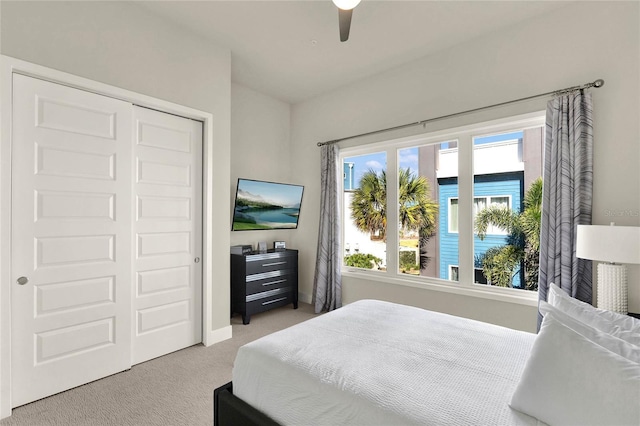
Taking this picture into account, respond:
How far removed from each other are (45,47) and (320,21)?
2137 mm

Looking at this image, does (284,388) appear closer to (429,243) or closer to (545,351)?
(545,351)

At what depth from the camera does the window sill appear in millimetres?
2891

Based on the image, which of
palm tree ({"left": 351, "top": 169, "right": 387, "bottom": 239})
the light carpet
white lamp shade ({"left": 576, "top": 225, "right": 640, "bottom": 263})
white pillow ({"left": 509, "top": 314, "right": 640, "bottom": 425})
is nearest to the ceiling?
palm tree ({"left": 351, "top": 169, "right": 387, "bottom": 239})

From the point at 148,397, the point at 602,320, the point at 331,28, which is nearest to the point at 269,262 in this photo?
the point at 148,397

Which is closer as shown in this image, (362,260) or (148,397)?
(148,397)

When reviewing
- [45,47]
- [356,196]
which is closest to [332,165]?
[356,196]

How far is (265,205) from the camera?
4.25m

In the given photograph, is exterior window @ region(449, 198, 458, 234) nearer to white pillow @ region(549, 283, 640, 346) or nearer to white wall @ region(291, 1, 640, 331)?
white wall @ region(291, 1, 640, 331)

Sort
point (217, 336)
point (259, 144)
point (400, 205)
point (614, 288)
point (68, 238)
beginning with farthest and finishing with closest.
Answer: point (259, 144) → point (400, 205) → point (217, 336) → point (68, 238) → point (614, 288)

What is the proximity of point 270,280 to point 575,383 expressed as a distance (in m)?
3.43

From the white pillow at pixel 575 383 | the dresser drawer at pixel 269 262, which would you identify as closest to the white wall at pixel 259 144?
the dresser drawer at pixel 269 262

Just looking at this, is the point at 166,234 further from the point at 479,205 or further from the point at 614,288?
the point at 614,288

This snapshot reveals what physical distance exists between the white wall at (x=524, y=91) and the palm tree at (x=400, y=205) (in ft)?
1.81

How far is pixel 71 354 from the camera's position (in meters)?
2.34
